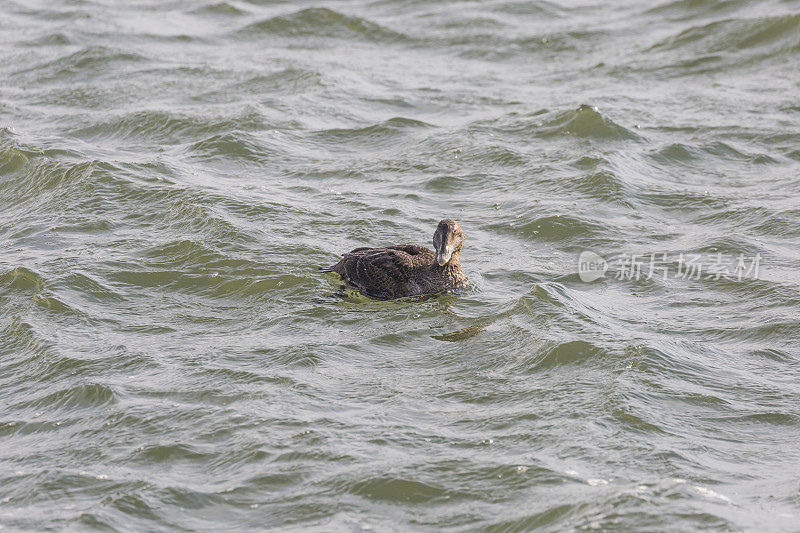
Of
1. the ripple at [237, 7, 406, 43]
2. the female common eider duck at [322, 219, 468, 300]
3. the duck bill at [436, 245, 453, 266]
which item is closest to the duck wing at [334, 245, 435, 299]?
the female common eider duck at [322, 219, 468, 300]

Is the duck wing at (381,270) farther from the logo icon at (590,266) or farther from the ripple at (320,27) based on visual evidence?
the ripple at (320,27)

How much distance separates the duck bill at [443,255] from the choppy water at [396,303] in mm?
360

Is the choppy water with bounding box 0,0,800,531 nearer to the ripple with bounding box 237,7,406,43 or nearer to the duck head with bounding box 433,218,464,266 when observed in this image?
Answer: the duck head with bounding box 433,218,464,266

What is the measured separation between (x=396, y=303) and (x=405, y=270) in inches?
11.3

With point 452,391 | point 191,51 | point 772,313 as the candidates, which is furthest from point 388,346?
point 191,51

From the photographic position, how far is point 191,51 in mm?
17453

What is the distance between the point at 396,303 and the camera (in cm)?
921

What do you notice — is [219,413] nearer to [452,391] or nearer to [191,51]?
[452,391]

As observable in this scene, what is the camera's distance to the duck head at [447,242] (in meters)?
9.22

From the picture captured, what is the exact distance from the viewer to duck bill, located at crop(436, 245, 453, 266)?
30.2 ft

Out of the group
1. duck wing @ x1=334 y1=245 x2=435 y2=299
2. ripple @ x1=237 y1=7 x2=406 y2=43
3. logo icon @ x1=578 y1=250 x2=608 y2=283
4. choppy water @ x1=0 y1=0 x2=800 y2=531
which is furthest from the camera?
ripple @ x1=237 y1=7 x2=406 y2=43

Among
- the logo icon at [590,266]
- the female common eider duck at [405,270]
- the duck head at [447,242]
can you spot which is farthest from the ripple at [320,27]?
the female common eider duck at [405,270]

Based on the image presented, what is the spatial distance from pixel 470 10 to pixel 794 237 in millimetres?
10641

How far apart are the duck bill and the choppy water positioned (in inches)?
14.2
